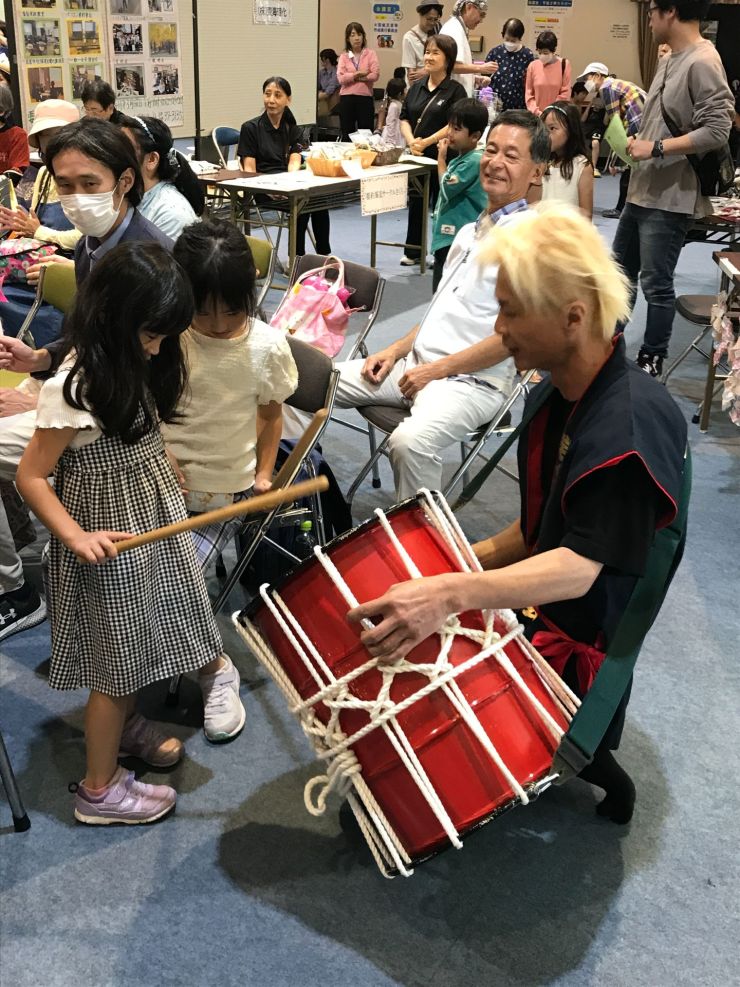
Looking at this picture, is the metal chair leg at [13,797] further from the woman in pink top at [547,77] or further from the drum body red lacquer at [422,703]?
the woman in pink top at [547,77]

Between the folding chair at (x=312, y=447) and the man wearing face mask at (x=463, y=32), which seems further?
the man wearing face mask at (x=463, y=32)

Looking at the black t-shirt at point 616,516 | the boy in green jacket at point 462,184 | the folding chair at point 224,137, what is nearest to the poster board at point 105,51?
the folding chair at point 224,137

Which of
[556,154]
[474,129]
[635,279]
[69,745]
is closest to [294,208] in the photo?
[474,129]

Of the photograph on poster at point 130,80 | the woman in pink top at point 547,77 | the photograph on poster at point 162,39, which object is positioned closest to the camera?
the photograph on poster at point 130,80

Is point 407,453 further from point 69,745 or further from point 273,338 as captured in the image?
point 69,745

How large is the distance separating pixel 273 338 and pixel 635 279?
3.30 metres

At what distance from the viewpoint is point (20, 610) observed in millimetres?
2592

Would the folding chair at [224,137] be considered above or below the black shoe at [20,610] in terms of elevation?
above

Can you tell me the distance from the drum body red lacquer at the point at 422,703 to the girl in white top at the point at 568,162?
368cm

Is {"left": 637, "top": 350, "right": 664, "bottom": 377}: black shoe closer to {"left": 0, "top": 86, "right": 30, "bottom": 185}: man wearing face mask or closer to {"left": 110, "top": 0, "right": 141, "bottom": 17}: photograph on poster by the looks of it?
{"left": 0, "top": 86, "right": 30, "bottom": 185}: man wearing face mask

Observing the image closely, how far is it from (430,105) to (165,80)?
1963 millimetres

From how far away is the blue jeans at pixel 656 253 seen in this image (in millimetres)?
4336

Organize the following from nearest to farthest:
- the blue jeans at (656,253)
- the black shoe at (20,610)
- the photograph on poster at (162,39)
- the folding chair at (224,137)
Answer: the black shoe at (20,610) → the blue jeans at (656,253) → the photograph on poster at (162,39) → the folding chair at (224,137)

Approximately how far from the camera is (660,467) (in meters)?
Result: 1.51
